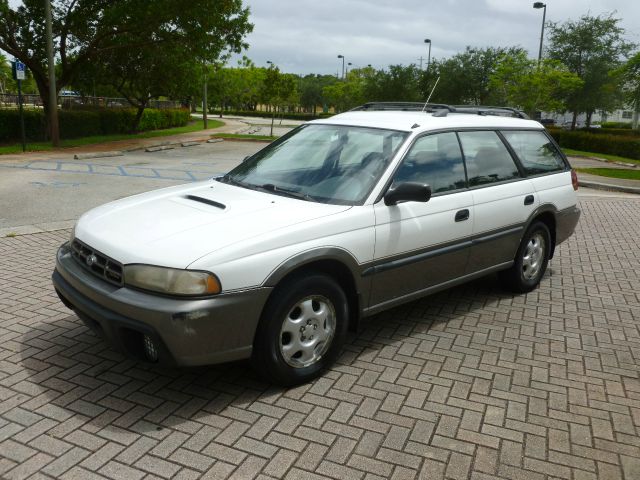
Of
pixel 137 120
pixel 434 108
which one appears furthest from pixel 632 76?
pixel 137 120

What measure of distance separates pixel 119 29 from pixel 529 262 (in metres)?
20.7

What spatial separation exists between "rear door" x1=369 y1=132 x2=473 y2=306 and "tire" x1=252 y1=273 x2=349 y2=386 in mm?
395

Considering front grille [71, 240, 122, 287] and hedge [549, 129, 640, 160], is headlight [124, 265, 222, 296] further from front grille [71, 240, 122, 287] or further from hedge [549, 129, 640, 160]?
hedge [549, 129, 640, 160]

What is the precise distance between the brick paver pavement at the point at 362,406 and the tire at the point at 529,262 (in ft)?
1.62

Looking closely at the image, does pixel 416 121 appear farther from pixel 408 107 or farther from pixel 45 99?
pixel 45 99

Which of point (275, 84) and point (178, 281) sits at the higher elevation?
point (275, 84)

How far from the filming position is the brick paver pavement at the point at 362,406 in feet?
9.69

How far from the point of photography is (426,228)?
4320mm

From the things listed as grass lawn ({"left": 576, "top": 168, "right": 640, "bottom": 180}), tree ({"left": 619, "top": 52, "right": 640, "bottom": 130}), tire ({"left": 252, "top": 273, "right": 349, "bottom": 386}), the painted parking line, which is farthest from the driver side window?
tree ({"left": 619, "top": 52, "right": 640, "bottom": 130})

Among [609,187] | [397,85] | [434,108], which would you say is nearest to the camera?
[434,108]

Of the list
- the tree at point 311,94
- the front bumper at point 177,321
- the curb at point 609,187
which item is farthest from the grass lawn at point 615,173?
the tree at point 311,94

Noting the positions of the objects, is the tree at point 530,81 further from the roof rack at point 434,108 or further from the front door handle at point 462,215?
the front door handle at point 462,215

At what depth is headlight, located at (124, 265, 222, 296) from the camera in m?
3.13

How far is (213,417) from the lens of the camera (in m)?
3.36
